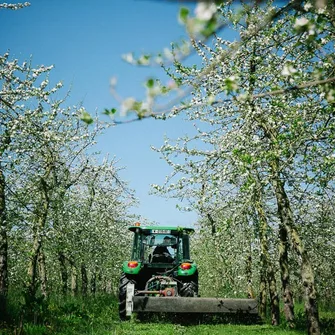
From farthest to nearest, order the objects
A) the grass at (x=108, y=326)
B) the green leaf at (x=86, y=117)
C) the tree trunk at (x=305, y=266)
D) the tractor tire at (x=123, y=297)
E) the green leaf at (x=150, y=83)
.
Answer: the tractor tire at (x=123, y=297), the tree trunk at (x=305, y=266), the grass at (x=108, y=326), the green leaf at (x=86, y=117), the green leaf at (x=150, y=83)

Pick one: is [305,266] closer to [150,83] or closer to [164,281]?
[164,281]

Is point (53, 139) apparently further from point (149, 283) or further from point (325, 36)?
point (325, 36)

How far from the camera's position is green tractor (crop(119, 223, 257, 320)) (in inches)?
375

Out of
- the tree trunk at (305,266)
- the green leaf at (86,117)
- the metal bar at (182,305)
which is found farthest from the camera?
the metal bar at (182,305)

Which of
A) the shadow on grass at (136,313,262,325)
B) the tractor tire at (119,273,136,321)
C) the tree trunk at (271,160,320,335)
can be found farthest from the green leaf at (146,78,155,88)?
the tractor tire at (119,273,136,321)

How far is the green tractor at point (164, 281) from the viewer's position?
31.3 ft

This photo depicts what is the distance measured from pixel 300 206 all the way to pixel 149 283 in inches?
194

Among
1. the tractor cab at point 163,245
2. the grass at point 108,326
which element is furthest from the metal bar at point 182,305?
the tractor cab at point 163,245

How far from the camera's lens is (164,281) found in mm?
11000

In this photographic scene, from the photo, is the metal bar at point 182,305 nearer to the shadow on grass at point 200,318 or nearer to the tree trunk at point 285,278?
the shadow on grass at point 200,318

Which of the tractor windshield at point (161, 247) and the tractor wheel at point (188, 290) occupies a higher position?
the tractor windshield at point (161, 247)

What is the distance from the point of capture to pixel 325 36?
7.19 m

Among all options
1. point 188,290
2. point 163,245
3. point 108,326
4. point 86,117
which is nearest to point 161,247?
point 163,245

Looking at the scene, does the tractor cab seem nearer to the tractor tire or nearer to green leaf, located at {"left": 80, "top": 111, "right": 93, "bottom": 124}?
the tractor tire
